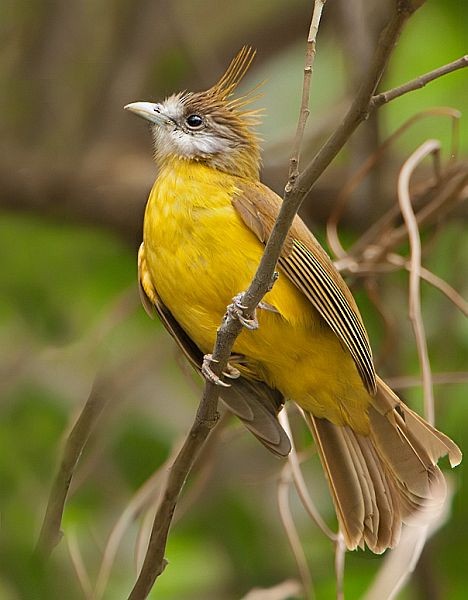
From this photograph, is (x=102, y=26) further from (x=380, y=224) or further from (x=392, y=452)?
(x=392, y=452)

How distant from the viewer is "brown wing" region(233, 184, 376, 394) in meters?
2.90

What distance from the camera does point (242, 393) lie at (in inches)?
122

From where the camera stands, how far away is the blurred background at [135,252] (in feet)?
11.8

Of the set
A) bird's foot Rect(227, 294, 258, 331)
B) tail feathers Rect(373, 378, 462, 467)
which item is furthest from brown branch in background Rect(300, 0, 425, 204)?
tail feathers Rect(373, 378, 462, 467)

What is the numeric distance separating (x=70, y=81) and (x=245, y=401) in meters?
2.68

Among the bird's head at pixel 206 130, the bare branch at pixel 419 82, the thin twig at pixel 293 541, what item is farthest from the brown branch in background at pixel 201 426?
the bird's head at pixel 206 130

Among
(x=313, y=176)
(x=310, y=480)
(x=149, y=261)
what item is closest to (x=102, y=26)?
(x=310, y=480)

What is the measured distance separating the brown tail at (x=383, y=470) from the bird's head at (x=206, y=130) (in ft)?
2.66

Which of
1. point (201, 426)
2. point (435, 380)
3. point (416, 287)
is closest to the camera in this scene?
point (201, 426)

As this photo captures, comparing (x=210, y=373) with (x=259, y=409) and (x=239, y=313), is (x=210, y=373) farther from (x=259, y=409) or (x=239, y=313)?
(x=259, y=409)

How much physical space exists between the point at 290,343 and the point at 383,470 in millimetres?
443

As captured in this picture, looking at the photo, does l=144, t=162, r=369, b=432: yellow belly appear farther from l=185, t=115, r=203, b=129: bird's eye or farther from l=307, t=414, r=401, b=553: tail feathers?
l=185, t=115, r=203, b=129: bird's eye

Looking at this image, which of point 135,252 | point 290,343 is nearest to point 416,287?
point 290,343

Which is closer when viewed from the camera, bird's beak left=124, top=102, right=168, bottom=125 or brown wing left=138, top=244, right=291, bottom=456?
brown wing left=138, top=244, right=291, bottom=456
